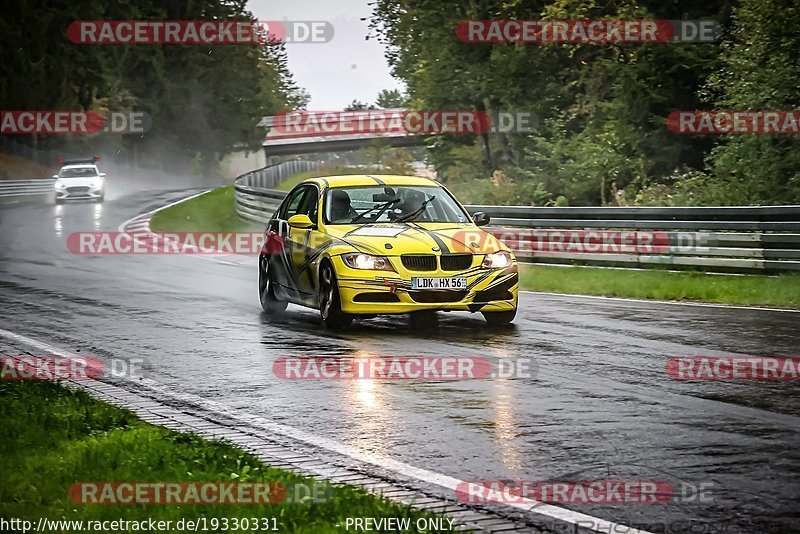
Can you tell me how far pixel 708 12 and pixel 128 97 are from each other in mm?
50333

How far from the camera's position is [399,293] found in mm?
13312

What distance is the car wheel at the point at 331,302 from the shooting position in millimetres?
13567

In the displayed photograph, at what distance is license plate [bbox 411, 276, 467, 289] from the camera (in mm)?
13297

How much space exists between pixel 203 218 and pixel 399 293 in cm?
2615

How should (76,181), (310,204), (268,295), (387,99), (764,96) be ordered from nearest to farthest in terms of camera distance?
(310,204) < (268,295) < (764,96) < (76,181) < (387,99)

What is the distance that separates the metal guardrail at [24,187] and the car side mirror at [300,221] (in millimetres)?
43717

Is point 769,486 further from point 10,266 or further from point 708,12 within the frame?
point 708,12

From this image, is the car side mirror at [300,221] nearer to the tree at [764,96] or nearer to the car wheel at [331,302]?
the car wheel at [331,302]

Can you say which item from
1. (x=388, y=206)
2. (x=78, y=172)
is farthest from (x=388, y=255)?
(x=78, y=172)

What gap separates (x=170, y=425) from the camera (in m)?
8.66

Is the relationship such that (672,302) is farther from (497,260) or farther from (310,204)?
(310,204)

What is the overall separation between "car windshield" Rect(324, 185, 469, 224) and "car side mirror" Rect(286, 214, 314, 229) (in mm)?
203

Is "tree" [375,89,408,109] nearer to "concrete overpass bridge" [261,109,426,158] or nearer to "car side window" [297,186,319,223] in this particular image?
"concrete overpass bridge" [261,109,426,158]

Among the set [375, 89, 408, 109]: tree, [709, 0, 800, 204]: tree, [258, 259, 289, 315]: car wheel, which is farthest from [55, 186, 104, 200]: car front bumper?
[375, 89, 408, 109]: tree
